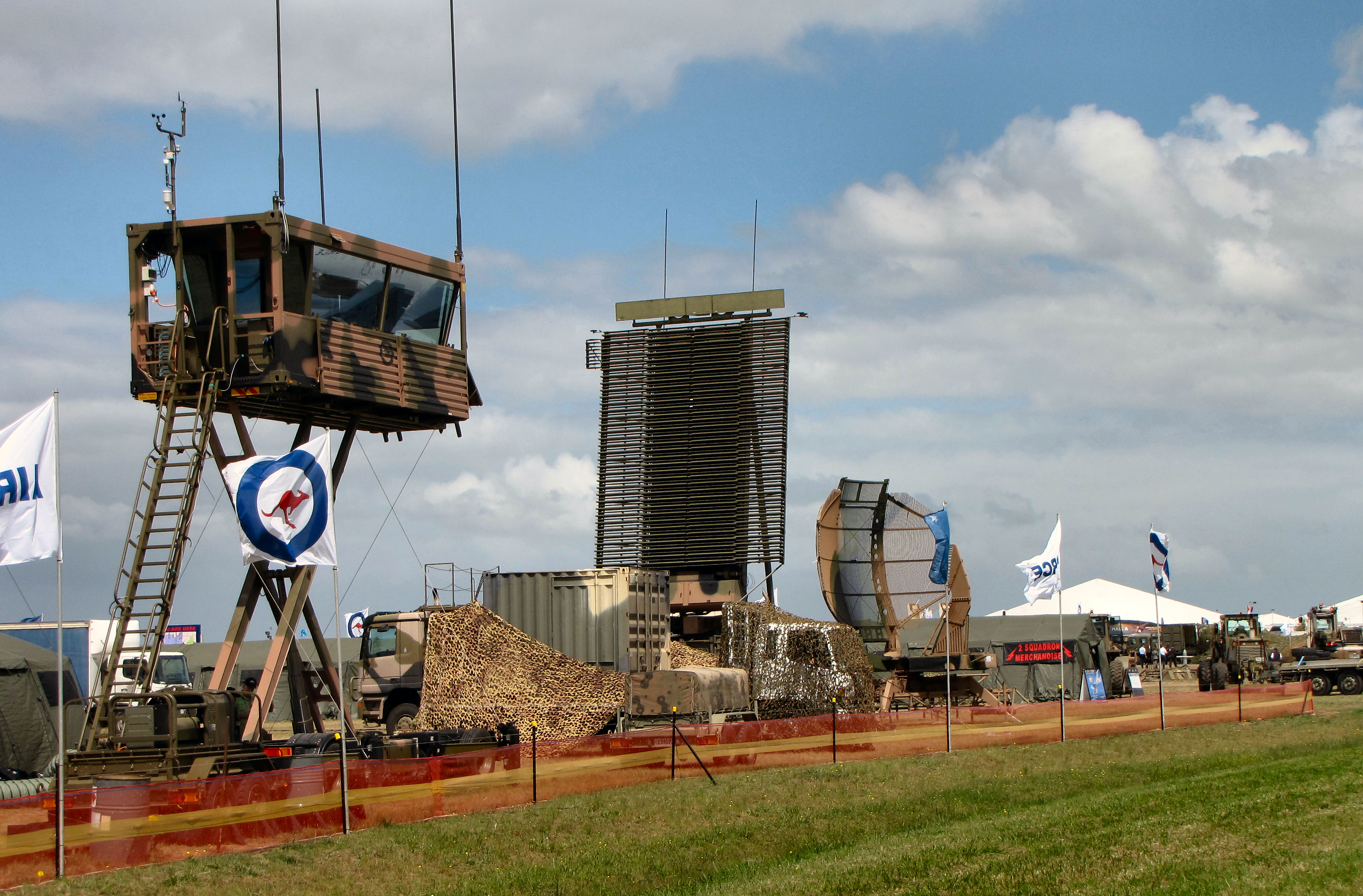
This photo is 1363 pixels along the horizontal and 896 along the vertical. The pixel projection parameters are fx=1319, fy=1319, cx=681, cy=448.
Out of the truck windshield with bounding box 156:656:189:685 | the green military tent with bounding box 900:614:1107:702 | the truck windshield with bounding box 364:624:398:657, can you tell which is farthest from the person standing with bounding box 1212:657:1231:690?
the truck windshield with bounding box 156:656:189:685

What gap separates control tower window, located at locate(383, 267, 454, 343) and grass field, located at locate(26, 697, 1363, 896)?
822 cm

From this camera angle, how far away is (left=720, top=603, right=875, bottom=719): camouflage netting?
2695 centimetres

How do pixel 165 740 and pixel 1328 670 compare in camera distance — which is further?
pixel 1328 670

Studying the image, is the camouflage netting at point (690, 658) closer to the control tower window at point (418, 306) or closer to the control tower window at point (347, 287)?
the control tower window at point (418, 306)

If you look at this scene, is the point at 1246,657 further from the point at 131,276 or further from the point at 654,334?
the point at 131,276

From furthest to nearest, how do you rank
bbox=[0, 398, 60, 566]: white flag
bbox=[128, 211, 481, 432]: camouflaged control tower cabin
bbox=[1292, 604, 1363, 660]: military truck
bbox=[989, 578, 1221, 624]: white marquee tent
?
bbox=[989, 578, 1221, 624]: white marquee tent < bbox=[1292, 604, 1363, 660]: military truck < bbox=[128, 211, 481, 432]: camouflaged control tower cabin < bbox=[0, 398, 60, 566]: white flag

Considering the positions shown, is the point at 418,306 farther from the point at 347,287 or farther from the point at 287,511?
the point at 287,511

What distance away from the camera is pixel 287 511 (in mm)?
14836

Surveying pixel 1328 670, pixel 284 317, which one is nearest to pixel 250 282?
pixel 284 317

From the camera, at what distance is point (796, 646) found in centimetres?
2755

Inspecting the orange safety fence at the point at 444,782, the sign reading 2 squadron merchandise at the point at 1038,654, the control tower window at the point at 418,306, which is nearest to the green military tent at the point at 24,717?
the control tower window at the point at 418,306

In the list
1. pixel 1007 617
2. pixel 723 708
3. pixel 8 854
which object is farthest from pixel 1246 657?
pixel 8 854

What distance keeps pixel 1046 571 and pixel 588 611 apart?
Result: 31.6 feet

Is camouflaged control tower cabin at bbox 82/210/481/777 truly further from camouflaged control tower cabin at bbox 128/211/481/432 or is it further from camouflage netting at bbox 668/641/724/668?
camouflage netting at bbox 668/641/724/668
